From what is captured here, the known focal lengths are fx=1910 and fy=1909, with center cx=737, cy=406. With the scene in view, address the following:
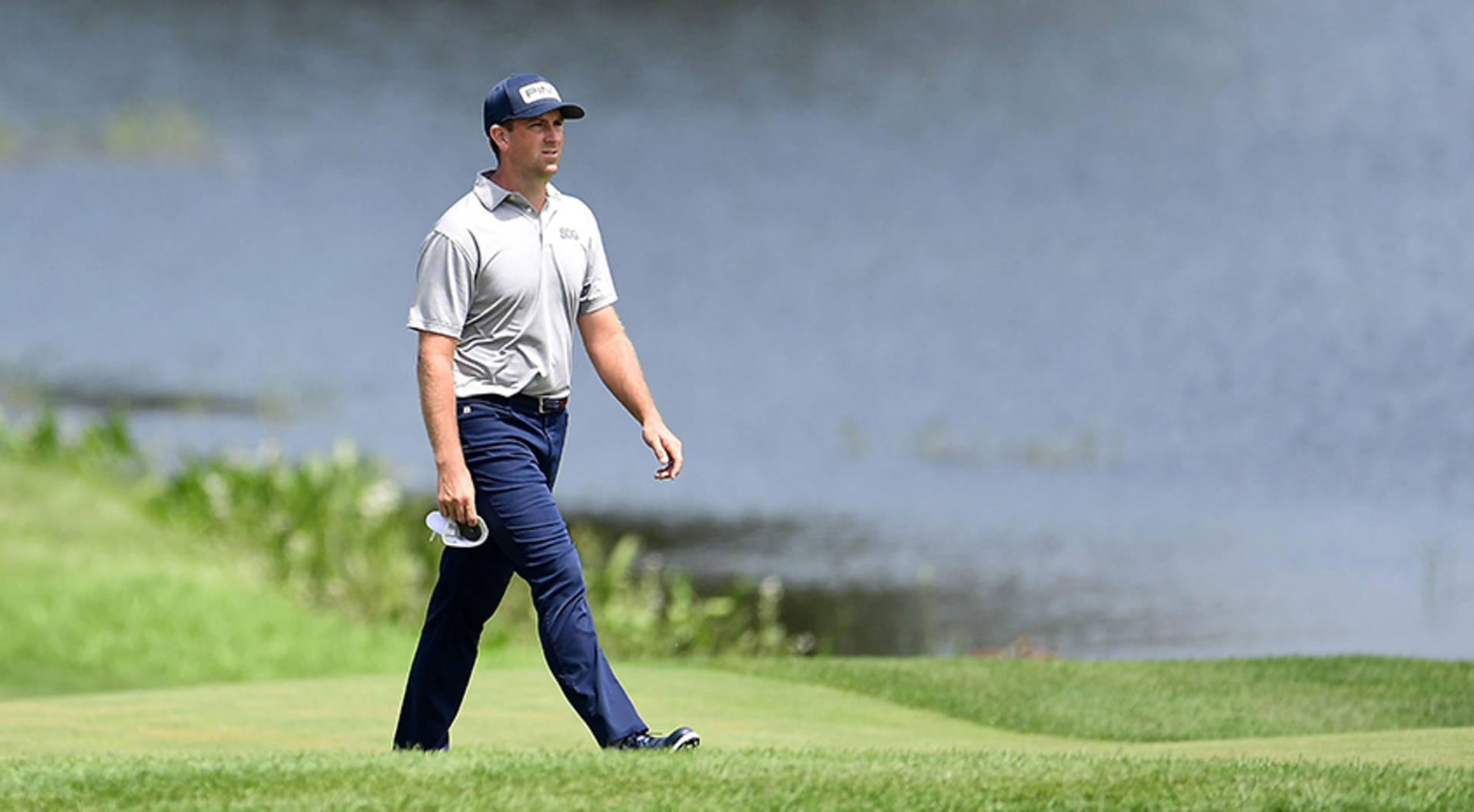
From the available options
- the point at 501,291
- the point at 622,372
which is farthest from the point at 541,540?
the point at 501,291

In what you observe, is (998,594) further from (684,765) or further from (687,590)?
(684,765)

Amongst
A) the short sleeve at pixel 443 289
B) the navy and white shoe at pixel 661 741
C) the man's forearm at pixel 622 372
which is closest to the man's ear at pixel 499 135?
the short sleeve at pixel 443 289

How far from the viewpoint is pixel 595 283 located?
4945 millimetres

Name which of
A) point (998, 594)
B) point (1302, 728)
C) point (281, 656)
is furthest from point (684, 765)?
point (998, 594)

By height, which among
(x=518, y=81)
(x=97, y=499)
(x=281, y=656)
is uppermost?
(x=518, y=81)

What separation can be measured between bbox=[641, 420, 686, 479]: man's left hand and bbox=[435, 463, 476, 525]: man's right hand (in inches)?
18.3

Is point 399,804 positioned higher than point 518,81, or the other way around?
point 518,81

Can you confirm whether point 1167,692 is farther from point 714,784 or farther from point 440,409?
point 440,409

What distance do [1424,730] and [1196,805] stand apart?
241 cm

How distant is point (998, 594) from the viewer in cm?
1336

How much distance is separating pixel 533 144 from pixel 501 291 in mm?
376

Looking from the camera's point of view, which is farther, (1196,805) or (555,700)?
(555,700)

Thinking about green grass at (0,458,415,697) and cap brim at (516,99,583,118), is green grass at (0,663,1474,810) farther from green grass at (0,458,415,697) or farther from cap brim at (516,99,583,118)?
green grass at (0,458,415,697)

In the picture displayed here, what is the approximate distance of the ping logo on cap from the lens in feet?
15.4
